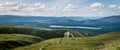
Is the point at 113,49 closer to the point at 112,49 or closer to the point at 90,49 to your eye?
the point at 112,49

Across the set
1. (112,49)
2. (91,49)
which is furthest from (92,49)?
(112,49)

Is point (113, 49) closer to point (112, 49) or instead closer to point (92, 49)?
point (112, 49)

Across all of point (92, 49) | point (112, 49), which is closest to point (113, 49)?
point (112, 49)

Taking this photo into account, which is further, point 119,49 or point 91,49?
point 91,49

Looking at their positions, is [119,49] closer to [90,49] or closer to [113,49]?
[113,49]

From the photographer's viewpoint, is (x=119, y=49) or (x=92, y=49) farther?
(x=92, y=49)
